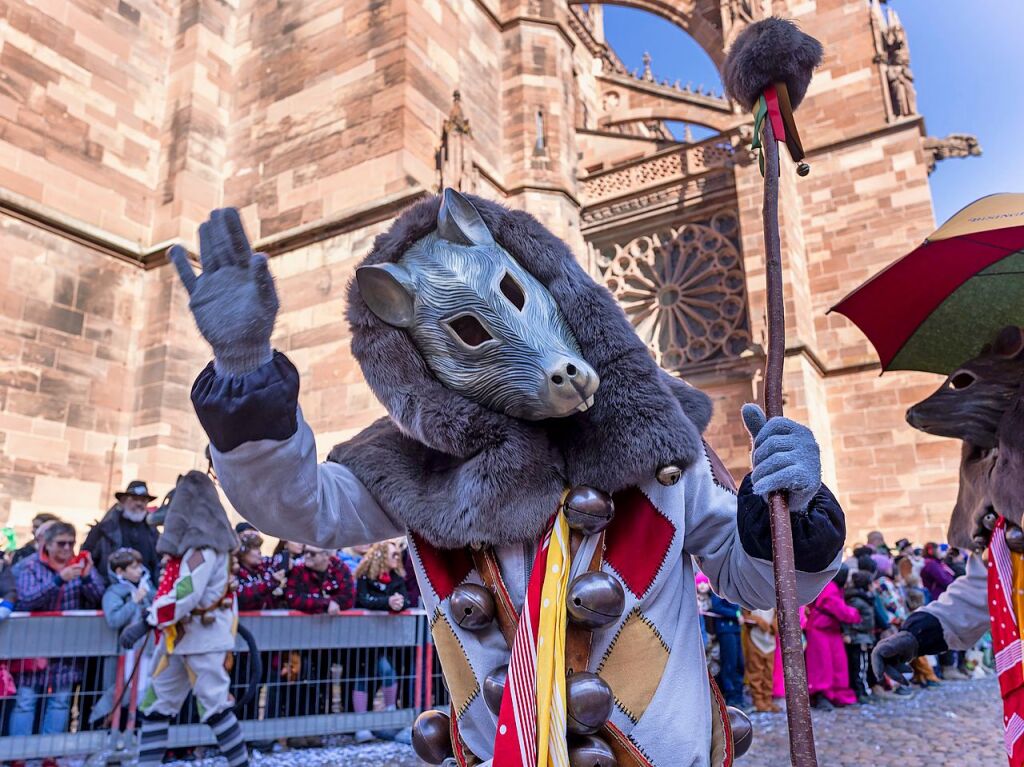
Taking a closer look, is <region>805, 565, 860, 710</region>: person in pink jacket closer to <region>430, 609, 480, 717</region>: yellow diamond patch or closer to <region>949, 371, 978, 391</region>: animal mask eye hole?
<region>949, 371, 978, 391</region>: animal mask eye hole

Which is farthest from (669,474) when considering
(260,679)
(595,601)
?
(260,679)

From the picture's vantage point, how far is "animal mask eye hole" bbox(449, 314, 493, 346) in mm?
1431

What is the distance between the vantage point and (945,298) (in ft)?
7.82

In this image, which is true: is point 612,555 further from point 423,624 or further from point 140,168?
point 140,168

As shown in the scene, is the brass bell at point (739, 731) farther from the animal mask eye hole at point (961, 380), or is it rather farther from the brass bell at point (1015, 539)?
the animal mask eye hole at point (961, 380)

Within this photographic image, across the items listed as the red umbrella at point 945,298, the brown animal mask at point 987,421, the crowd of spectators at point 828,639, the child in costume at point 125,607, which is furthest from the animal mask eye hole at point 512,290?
the crowd of spectators at point 828,639

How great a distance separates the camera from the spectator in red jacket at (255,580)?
5.42 metres

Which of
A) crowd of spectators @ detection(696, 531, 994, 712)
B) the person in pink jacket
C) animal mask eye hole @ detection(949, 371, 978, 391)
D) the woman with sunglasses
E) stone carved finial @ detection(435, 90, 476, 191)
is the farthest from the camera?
stone carved finial @ detection(435, 90, 476, 191)

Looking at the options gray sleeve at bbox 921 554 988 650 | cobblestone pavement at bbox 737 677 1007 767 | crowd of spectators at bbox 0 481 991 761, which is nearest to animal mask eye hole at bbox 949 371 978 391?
gray sleeve at bbox 921 554 988 650

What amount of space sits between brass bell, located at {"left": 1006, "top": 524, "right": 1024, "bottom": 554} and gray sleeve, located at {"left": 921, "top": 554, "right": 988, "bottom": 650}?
33 cm

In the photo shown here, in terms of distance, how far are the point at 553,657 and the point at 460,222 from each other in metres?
0.81

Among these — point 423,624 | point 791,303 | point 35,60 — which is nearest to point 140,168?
point 35,60

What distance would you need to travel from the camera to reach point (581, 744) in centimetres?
124

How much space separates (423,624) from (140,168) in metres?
8.52
